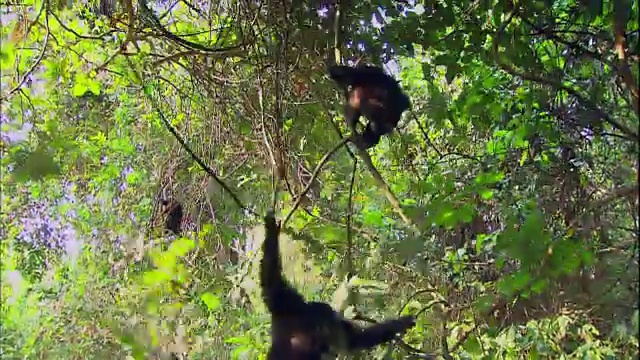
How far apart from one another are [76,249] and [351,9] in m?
1.41

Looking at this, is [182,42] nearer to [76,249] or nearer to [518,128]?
[518,128]

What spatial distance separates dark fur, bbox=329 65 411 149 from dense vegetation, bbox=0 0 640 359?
Answer: 0.04 meters

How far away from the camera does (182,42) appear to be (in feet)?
4.22

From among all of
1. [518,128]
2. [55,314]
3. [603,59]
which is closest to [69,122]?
[55,314]

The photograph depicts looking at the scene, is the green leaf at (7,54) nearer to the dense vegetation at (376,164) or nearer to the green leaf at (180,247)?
the dense vegetation at (376,164)

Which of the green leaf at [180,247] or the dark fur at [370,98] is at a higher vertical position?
the dark fur at [370,98]

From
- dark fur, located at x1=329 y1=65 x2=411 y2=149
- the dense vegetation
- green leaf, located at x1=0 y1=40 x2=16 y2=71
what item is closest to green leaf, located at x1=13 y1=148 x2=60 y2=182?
the dense vegetation

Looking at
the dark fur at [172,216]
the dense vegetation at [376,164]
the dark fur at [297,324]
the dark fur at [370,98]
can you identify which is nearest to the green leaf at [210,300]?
the dense vegetation at [376,164]

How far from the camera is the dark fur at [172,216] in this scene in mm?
1572

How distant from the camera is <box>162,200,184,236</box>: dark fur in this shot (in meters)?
1.57

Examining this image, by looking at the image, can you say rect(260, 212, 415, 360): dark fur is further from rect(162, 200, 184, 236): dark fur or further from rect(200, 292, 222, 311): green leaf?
rect(162, 200, 184, 236): dark fur

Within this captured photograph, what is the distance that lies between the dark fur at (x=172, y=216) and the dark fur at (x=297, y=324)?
2.11ft

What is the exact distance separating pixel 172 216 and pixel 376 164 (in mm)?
600

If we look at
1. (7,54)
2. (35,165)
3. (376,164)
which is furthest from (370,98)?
(7,54)
